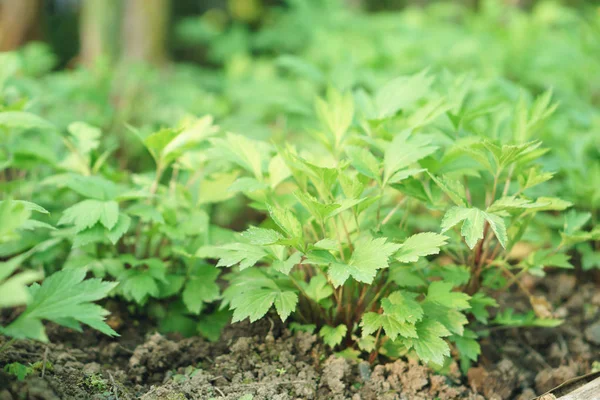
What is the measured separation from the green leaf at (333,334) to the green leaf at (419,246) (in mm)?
367

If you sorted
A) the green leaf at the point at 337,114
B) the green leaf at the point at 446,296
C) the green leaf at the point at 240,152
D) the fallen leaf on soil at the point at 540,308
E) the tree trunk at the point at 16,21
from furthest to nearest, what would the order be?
the tree trunk at the point at 16,21, the fallen leaf on soil at the point at 540,308, the green leaf at the point at 337,114, the green leaf at the point at 240,152, the green leaf at the point at 446,296

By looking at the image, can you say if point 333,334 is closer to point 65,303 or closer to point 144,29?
point 65,303

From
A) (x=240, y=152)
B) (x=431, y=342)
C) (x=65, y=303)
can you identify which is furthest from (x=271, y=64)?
(x=65, y=303)

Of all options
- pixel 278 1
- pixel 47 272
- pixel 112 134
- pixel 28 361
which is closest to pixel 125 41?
pixel 112 134

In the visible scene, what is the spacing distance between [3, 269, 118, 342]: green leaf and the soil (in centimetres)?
22

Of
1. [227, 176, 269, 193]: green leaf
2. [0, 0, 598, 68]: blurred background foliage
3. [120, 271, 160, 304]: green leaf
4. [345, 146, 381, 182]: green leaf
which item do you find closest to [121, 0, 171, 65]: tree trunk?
[0, 0, 598, 68]: blurred background foliage

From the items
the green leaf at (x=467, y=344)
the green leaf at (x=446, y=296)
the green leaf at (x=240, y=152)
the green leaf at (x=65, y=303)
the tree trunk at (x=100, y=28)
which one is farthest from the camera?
the tree trunk at (x=100, y=28)

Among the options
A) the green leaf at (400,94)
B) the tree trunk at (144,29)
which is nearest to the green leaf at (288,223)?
the green leaf at (400,94)

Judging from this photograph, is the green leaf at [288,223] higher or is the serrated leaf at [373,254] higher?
the green leaf at [288,223]

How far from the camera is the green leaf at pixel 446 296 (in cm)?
183

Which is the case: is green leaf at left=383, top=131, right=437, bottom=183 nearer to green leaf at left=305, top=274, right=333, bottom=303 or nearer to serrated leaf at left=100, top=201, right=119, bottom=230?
green leaf at left=305, top=274, right=333, bottom=303

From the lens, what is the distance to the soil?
1.79 metres

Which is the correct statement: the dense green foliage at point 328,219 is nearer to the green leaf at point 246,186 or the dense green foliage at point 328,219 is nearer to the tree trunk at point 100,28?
the green leaf at point 246,186

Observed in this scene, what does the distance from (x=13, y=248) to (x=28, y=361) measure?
0.56 m
